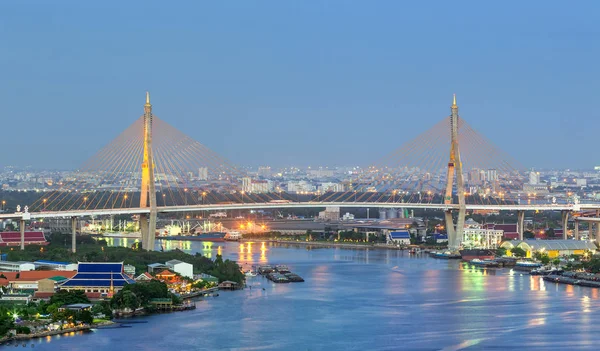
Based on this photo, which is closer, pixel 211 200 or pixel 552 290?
pixel 552 290

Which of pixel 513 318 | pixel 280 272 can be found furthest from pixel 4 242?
pixel 513 318

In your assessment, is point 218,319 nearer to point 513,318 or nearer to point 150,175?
point 513,318

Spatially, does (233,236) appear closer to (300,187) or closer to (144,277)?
(300,187)

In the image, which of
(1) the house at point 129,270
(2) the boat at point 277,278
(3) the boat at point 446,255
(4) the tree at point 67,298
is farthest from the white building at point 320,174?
(4) the tree at point 67,298

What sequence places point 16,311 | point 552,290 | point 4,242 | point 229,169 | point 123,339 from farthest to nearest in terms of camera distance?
point 229,169
point 4,242
point 552,290
point 16,311
point 123,339

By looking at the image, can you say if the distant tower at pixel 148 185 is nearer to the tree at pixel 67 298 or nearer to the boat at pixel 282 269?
the boat at pixel 282 269

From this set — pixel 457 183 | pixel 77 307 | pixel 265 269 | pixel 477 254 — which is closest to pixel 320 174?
pixel 457 183

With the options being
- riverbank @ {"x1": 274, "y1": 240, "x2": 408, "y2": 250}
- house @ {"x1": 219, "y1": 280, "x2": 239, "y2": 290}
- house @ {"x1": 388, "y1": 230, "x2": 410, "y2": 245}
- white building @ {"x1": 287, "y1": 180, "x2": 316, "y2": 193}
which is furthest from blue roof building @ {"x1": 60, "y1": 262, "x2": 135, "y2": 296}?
white building @ {"x1": 287, "y1": 180, "x2": 316, "y2": 193}
